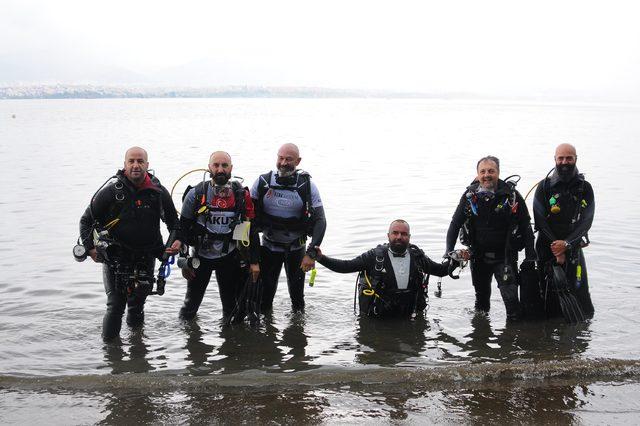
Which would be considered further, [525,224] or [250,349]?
[525,224]

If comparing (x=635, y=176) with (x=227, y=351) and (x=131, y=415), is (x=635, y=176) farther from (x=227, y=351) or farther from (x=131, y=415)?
(x=131, y=415)

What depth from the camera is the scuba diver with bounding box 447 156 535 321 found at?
277 inches

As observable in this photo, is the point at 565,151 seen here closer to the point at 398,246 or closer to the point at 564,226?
the point at 564,226

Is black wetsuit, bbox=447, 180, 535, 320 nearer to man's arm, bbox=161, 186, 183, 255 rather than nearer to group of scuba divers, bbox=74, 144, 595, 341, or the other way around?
group of scuba divers, bbox=74, 144, 595, 341

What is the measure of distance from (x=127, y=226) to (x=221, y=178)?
3.20ft

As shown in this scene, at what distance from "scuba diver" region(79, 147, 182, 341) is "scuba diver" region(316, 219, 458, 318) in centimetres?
176

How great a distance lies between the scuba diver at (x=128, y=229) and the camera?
6395 mm

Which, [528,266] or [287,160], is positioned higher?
[287,160]

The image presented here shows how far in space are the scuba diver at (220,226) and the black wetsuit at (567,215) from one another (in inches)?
113

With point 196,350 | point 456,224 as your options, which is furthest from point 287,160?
point 196,350

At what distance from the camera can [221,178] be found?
22.4ft

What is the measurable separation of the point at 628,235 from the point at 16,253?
1048cm

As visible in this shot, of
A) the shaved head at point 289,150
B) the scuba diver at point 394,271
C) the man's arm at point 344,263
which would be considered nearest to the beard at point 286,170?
the shaved head at point 289,150

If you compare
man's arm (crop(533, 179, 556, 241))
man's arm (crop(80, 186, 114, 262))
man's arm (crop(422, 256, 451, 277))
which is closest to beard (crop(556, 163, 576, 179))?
man's arm (crop(533, 179, 556, 241))
